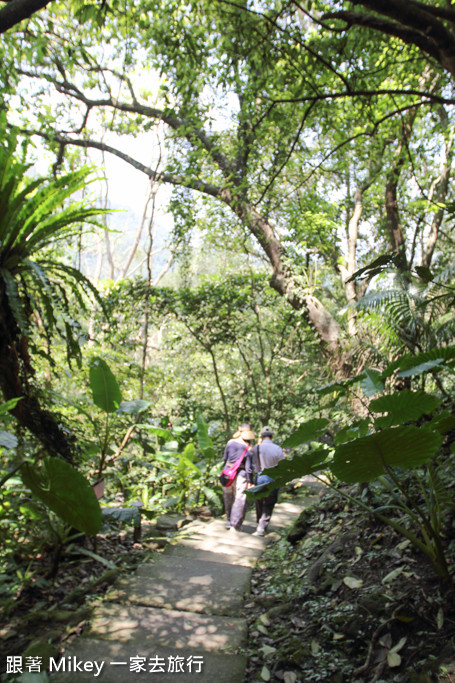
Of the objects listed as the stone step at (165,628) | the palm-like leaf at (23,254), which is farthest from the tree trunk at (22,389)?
the stone step at (165,628)

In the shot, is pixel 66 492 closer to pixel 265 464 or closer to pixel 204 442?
pixel 265 464

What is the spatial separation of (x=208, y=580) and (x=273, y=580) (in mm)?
476

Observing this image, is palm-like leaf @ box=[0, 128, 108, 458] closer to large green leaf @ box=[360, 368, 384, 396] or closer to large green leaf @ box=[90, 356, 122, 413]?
large green leaf @ box=[90, 356, 122, 413]

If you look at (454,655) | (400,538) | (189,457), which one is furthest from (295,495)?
(454,655)

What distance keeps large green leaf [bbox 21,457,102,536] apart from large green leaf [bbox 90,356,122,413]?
1620 millimetres

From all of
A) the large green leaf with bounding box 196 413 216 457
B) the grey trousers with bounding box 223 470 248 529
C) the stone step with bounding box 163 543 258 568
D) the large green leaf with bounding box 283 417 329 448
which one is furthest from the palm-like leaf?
the large green leaf with bounding box 196 413 216 457

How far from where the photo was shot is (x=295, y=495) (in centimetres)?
803

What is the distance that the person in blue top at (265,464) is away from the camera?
530 centimetres

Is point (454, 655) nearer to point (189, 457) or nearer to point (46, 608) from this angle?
point (46, 608)

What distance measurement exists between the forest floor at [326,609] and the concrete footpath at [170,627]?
0.10 meters

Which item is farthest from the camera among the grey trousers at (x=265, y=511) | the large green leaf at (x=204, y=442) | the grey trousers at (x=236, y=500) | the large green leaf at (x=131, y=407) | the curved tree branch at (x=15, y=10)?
the large green leaf at (x=204, y=442)

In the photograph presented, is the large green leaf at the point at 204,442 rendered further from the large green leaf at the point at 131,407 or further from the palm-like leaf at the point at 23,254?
the palm-like leaf at the point at 23,254

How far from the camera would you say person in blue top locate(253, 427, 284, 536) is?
530 cm

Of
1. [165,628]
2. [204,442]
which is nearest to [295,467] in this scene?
[165,628]
